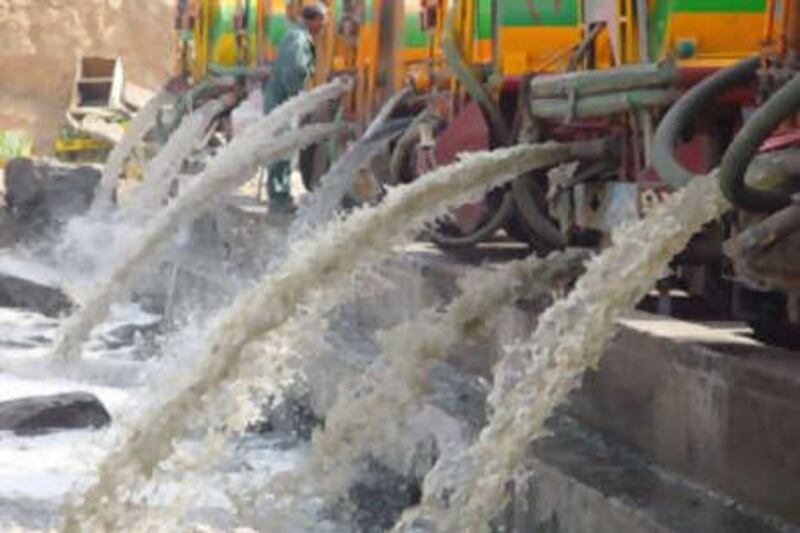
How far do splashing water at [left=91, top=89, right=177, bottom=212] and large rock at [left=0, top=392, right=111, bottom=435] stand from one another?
246 inches

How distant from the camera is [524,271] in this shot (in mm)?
6613

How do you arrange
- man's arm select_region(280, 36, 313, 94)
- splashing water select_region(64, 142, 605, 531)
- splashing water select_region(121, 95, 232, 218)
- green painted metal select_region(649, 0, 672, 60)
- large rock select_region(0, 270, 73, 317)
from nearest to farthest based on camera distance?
green painted metal select_region(649, 0, 672, 60), splashing water select_region(64, 142, 605, 531), man's arm select_region(280, 36, 313, 94), large rock select_region(0, 270, 73, 317), splashing water select_region(121, 95, 232, 218)

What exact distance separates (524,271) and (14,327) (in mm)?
6937

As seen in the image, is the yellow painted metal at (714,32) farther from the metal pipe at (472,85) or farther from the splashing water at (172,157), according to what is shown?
the splashing water at (172,157)

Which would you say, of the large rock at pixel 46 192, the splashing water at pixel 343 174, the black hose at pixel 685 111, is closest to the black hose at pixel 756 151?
the black hose at pixel 685 111

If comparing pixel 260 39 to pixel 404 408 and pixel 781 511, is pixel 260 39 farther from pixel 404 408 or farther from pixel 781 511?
pixel 781 511

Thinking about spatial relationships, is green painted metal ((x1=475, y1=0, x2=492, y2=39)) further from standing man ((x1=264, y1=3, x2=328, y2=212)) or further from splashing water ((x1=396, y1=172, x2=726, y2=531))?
splashing water ((x1=396, y1=172, x2=726, y2=531))

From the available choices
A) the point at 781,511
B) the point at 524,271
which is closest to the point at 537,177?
the point at 524,271

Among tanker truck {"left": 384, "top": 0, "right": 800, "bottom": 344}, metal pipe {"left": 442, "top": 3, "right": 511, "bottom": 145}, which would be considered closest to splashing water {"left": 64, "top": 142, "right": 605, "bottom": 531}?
tanker truck {"left": 384, "top": 0, "right": 800, "bottom": 344}

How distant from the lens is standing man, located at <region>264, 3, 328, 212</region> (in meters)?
11.6

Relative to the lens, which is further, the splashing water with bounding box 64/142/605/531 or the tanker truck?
the splashing water with bounding box 64/142/605/531

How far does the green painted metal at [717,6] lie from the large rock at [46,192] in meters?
10.7

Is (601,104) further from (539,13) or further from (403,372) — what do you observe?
(539,13)

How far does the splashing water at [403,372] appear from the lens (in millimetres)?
6340
